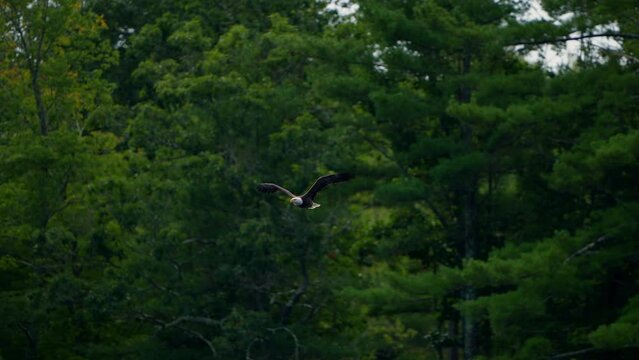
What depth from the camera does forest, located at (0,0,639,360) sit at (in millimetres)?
29781

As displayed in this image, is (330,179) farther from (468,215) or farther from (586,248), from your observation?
(468,215)

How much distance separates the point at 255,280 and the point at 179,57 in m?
8.31

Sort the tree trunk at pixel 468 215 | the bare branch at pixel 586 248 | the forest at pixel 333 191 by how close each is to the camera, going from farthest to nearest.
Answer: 1. the tree trunk at pixel 468 215
2. the forest at pixel 333 191
3. the bare branch at pixel 586 248

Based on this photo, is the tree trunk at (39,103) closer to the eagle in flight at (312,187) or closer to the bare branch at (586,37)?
the bare branch at (586,37)

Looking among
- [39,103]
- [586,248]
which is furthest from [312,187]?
[39,103]

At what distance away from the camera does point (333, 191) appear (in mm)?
33531

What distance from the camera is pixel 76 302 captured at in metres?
34.8

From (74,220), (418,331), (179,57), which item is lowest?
(418,331)

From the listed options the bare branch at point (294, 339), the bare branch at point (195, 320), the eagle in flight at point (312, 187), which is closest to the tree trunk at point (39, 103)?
the bare branch at point (195, 320)

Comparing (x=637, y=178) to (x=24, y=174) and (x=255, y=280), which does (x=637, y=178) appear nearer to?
(x=255, y=280)

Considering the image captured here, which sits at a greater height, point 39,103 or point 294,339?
point 39,103

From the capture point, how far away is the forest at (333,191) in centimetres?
2978

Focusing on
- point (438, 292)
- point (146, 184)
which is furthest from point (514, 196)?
point (146, 184)

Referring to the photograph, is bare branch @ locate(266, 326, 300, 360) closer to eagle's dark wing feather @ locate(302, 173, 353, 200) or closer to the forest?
the forest
